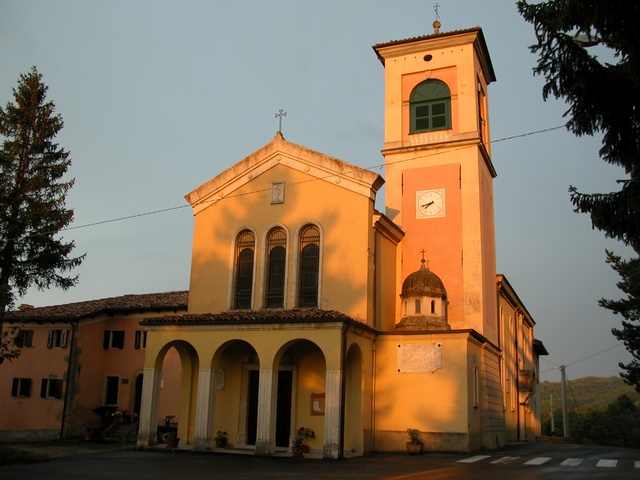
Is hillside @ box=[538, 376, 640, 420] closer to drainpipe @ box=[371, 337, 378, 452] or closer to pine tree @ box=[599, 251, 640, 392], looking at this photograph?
pine tree @ box=[599, 251, 640, 392]

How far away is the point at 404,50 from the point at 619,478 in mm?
19819

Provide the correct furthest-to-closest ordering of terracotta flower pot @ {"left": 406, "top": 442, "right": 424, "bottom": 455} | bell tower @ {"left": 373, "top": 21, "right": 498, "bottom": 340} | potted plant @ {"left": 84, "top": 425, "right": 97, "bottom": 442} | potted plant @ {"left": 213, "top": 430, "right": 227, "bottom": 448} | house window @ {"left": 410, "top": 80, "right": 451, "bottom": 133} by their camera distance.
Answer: house window @ {"left": 410, "top": 80, "right": 451, "bottom": 133}, potted plant @ {"left": 84, "top": 425, "right": 97, "bottom": 442}, bell tower @ {"left": 373, "top": 21, "right": 498, "bottom": 340}, potted plant @ {"left": 213, "top": 430, "right": 227, "bottom": 448}, terracotta flower pot @ {"left": 406, "top": 442, "right": 424, "bottom": 455}

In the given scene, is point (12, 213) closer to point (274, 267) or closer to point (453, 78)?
point (274, 267)

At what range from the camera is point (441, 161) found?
26.0 metres

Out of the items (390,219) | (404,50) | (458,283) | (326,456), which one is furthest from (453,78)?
(326,456)

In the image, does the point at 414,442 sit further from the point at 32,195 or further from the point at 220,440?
the point at 32,195

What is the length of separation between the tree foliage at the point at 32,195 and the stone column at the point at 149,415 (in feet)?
26.1

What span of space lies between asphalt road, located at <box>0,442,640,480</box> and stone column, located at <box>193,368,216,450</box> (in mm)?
572

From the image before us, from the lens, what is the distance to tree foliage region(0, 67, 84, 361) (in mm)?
25500

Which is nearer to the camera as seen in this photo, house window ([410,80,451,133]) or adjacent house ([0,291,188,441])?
house window ([410,80,451,133])

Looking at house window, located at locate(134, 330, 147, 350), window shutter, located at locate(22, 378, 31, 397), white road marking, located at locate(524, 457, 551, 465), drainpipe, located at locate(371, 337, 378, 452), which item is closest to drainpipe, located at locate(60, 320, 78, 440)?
window shutter, located at locate(22, 378, 31, 397)

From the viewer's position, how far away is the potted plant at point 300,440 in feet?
64.0

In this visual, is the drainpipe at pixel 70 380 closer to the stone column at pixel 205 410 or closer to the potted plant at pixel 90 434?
the potted plant at pixel 90 434

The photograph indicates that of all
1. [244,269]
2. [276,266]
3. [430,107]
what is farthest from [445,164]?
[244,269]
